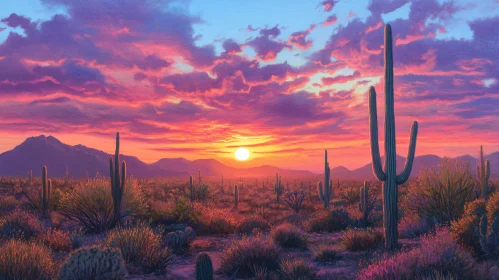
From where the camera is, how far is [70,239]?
12.5 meters

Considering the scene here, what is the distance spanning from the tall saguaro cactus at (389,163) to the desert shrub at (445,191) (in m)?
3.62

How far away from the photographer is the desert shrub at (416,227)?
535 inches

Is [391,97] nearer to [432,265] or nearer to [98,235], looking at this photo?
[432,265]

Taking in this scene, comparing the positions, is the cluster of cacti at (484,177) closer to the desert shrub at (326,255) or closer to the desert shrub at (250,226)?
the desert shrub at (250,226)

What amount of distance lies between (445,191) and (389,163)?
4568 mm

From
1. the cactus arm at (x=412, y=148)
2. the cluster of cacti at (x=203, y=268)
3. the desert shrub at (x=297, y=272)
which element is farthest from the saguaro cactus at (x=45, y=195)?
the cactus arm at (x=412, y=148)

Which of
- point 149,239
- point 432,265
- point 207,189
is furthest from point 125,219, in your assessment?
point 207,189

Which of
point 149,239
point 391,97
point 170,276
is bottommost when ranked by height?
point 170,276

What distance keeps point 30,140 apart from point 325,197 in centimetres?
14044

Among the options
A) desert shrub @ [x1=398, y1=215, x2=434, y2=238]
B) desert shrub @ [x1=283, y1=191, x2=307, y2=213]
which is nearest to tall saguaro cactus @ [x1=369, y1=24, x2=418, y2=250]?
desert shrub @ [x1=398, y1=215, x2=434, y2=238]

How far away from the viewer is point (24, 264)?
7.92 meters

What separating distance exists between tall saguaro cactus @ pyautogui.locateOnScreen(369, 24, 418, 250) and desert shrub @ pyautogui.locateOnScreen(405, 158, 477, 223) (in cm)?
362

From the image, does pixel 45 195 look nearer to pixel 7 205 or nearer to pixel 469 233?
pixel 7 205

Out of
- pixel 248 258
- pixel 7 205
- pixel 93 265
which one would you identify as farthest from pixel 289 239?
pixel 7 205
